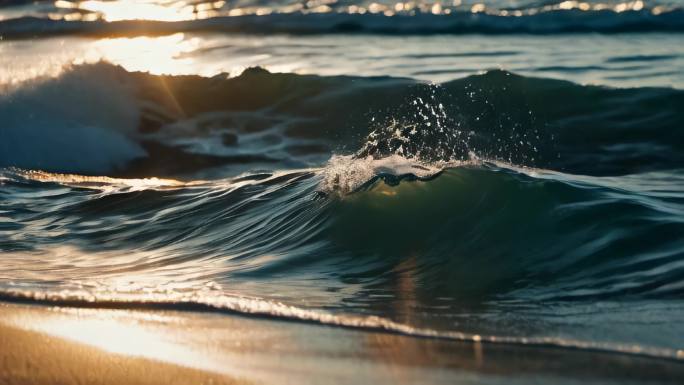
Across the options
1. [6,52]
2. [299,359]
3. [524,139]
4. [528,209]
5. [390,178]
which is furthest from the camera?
[6,52]

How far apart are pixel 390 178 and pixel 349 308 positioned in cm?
163

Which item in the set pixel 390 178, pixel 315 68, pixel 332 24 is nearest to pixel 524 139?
pixel 390 178

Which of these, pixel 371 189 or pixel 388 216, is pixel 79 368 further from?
pixel 371 189

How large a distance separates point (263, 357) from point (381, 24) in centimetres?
1337

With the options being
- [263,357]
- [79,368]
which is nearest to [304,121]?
[263,357]

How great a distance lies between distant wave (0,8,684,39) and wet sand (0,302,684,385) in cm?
1140

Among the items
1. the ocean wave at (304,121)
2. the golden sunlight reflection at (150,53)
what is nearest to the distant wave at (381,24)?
the golden sunlight reflection at (150,53)

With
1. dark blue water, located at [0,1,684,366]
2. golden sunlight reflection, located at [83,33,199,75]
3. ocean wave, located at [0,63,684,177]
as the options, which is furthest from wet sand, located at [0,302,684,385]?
golden sunlight reflection, located at [83,33,199,75]

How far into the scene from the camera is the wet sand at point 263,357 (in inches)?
129

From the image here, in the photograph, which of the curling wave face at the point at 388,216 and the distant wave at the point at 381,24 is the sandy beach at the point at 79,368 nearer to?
the curling wave face at the point at 388,216

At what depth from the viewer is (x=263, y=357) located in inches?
139

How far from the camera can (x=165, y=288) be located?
448cm

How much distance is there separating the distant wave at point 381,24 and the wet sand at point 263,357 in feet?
37.4

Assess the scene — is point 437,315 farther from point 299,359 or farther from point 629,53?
point 629,53
